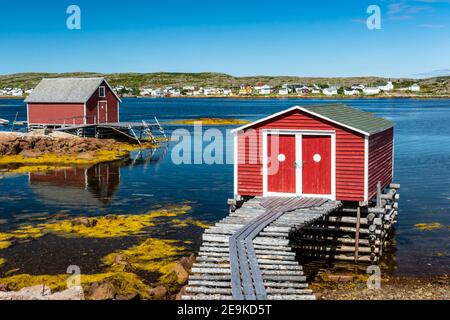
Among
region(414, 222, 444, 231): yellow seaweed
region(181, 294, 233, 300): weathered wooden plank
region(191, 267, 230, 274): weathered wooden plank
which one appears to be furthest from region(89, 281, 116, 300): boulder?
region(414, 222, 444, 231): yellow seaweed

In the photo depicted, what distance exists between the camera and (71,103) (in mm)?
58906

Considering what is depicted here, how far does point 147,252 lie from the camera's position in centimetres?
2181

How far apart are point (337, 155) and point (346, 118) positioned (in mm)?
1836

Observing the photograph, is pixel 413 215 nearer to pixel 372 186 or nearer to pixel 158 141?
pixel 372 186

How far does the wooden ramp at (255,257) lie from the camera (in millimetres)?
12461

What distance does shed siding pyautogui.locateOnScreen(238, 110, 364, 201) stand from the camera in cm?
2070

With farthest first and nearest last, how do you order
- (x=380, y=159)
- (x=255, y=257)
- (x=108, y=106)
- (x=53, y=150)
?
(x=108, y=106) → (x=53, y=150) → (x=380, y=159) → (x=255, y=257)

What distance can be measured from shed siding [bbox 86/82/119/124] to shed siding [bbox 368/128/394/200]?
38.1 m

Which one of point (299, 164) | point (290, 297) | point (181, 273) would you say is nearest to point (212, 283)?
point (290, 297)

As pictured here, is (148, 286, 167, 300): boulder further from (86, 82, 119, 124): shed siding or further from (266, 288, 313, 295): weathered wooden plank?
(86, 82, 119, 124): shed siding

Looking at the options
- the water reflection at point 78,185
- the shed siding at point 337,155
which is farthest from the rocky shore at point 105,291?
the water reflection at point 78,185

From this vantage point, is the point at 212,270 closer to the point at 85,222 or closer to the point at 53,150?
the point at 85,222

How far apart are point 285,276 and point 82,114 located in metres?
48.0

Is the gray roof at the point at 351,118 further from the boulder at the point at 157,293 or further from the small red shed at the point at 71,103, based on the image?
the small red shed at the point at 71,103
